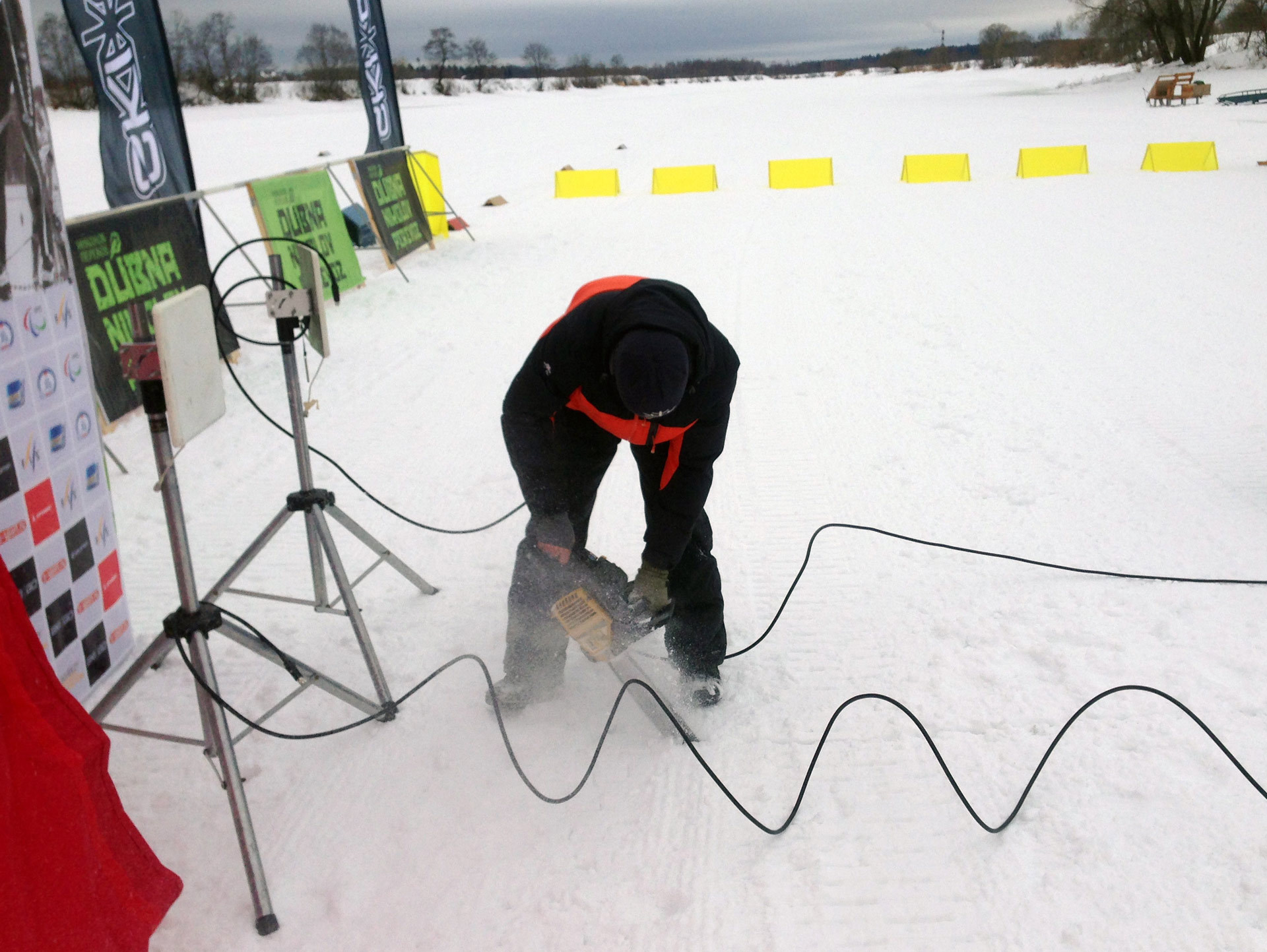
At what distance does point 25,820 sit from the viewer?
1.78 metres

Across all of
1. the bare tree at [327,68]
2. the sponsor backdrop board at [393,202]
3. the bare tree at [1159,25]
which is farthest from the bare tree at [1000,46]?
the sponsor backdrop board at [393,202]

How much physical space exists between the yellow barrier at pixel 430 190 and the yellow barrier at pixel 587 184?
3437mm

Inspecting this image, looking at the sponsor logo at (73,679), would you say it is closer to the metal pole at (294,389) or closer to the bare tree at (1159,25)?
the metal pole at (294,389)

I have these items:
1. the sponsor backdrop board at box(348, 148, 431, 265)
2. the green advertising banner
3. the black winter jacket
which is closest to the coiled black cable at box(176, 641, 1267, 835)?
the black winter jacket

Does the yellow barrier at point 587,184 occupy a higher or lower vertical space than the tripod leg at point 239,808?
higher

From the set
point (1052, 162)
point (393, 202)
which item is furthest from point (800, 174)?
point (393, 202)

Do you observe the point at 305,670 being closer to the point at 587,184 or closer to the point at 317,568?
the point at 317,568

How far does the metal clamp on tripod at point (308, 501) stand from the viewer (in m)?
2.64

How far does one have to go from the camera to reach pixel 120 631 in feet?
10.3

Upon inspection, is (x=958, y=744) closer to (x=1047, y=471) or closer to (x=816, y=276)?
(x=1047, y=471)

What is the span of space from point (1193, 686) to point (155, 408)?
10.5ft

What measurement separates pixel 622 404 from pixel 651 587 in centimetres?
64

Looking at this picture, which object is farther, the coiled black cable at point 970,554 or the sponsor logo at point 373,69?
the sponsor logo at point 373,69

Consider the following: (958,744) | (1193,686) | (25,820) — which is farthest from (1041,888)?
(25,820)
